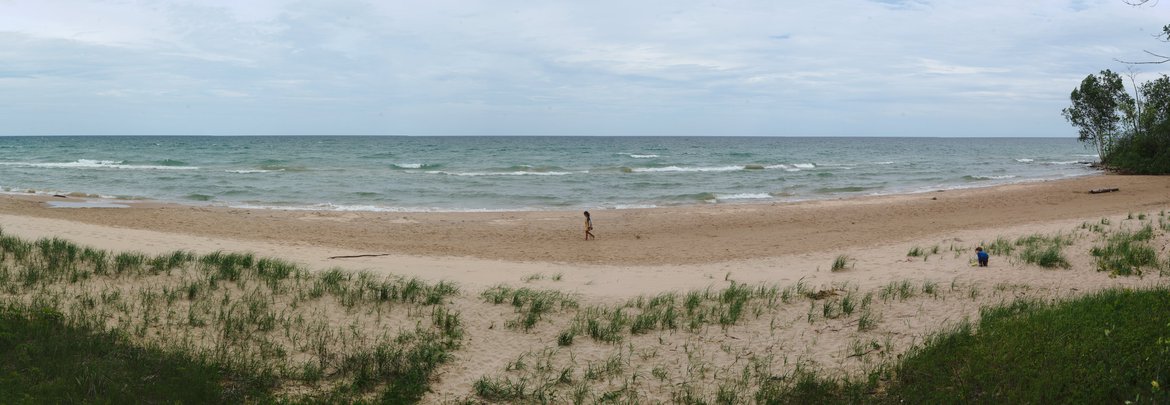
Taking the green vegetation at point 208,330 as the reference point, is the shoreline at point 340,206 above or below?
below

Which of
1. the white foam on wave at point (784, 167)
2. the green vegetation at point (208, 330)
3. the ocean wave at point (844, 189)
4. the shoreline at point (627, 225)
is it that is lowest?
the shoreline at point (627, 225)

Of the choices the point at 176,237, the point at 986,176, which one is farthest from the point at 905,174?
the point at 176,237

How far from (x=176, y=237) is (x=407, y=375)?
13.3 m

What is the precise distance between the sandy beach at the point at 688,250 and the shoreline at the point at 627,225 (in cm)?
7

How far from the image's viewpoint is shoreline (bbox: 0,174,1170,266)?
16906 millimetres

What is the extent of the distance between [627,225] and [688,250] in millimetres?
4689

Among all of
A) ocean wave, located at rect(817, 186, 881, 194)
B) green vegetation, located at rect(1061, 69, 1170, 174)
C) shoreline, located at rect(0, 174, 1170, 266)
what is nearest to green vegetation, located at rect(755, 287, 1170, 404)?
shoreline, located at rect(0, 174, 1170, 266)

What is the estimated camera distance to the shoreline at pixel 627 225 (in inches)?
666

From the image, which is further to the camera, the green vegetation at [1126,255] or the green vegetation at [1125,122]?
the green vegetation at [1125,122]

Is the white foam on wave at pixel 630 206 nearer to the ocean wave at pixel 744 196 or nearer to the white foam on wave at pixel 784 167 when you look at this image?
the ocean wave at pixel 744 196

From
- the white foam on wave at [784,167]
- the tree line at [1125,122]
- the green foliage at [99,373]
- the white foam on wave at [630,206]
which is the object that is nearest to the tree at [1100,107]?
the tree line at [1125,122]

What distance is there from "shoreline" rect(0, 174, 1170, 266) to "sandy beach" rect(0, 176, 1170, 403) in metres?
0.07

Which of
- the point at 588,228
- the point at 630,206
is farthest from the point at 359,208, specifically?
the point at 588,228

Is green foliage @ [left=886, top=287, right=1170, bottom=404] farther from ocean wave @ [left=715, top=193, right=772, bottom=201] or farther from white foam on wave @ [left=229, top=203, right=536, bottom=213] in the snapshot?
ocean wave @ [left=715, top=193, right=772, bottom=201]
